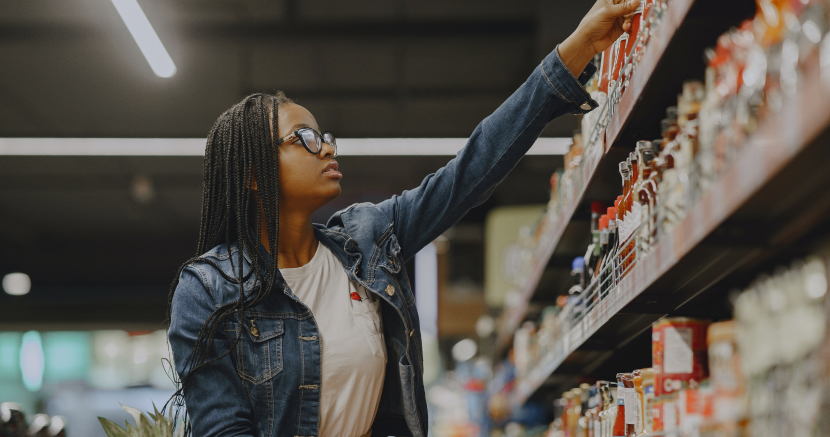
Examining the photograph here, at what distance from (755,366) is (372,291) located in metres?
1.11

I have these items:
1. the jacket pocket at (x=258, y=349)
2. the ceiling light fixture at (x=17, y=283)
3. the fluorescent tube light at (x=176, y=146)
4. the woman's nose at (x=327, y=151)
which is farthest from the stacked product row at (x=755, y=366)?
the ceiling light fixture at (x=17, y=283)

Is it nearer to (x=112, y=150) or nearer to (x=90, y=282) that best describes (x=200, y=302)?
(x=112, y=150)

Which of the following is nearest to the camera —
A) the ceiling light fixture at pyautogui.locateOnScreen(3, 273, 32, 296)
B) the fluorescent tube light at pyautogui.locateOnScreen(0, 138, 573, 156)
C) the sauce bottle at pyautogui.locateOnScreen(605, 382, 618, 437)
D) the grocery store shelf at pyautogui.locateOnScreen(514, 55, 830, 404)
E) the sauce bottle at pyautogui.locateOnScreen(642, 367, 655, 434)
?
the grocery store shelf at pyautogui.locateOnScreen(514, 55, 830, 404)

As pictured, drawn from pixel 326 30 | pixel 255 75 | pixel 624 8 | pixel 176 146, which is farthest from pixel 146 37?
pixel 624 8

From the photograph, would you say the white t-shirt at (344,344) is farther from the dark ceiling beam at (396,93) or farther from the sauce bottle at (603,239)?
the dark ceiling beam at (396,93)

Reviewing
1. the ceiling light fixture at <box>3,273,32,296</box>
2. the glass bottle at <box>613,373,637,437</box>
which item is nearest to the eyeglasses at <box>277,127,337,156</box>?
the glass bottle at <box>613,373,637,437</box>

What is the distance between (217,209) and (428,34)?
11.5ft

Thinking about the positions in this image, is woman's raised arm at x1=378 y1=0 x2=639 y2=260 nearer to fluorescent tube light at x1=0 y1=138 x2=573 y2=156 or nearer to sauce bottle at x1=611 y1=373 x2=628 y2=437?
sauce bottle at x1=611 y1=373 x2=628 y2=437

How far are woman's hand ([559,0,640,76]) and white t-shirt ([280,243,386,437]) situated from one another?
Answer: 767 millimetres

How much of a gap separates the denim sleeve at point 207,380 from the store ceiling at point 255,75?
3.29m

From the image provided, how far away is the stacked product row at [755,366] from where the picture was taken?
0.89m

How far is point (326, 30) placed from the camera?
17.1ft

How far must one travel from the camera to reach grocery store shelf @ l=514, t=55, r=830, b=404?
2.67 feet

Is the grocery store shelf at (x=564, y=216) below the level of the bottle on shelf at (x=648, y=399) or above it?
above
